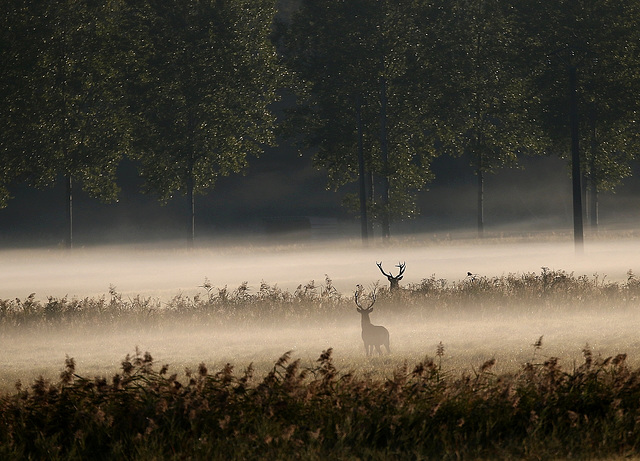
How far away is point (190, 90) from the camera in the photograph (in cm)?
5253

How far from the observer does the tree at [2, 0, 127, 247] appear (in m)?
48.0

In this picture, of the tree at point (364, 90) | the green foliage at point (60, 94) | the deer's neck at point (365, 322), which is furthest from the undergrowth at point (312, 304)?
the tree at point (364, 90)

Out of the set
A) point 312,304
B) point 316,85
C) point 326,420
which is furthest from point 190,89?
point 326,420

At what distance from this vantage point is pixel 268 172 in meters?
132

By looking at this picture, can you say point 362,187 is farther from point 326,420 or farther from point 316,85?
point 326,420

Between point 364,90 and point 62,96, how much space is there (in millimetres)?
16160

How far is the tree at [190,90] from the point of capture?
52.6 m

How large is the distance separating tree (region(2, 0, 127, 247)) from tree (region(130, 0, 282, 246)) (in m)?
2.06

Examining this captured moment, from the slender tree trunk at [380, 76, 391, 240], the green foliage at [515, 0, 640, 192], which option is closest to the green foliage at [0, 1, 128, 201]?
the slender tree trunk at [380, 76, 391, 240]

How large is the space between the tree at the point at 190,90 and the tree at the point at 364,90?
147 inches

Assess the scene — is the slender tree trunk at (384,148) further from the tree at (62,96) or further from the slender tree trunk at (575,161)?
the slender tree trunk at (575,161)

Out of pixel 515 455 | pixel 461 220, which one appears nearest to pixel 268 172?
pixel 461 220

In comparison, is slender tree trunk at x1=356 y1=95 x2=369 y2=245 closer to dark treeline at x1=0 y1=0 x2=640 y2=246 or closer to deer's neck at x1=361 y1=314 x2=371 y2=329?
dark treeline at x1=0 y1=0 x2=640 y2=246

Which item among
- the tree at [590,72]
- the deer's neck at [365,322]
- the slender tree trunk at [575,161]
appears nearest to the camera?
the deer's neck at [365,322]
